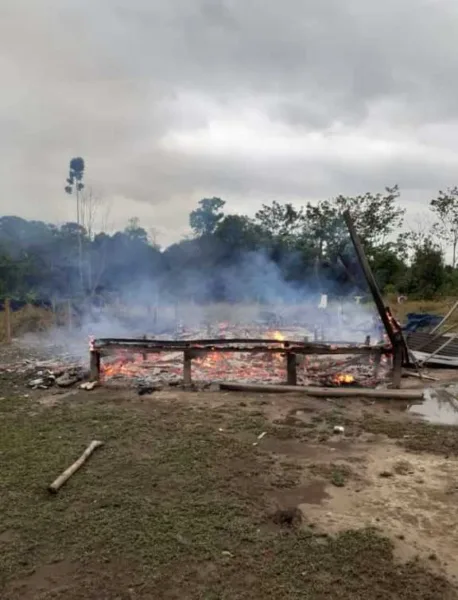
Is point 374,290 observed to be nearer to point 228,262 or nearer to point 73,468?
point 73,468

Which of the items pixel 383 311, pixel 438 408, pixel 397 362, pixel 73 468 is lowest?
pixel 438 408

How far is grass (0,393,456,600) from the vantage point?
3.22 metres

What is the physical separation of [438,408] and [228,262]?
21.7 metres

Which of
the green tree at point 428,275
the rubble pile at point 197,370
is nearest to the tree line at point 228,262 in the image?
the green tree at point 428,275

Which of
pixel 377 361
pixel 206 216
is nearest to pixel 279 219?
pixel 206 216

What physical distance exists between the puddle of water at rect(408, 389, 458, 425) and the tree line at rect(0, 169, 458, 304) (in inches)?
596

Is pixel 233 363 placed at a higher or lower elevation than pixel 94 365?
lower

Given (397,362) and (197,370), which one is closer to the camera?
(397,362)

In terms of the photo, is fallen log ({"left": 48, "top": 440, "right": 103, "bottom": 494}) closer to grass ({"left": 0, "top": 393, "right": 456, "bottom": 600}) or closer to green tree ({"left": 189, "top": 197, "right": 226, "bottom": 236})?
grass ({"left": 0, "top": 393, "right": 456, "bottom": 600})

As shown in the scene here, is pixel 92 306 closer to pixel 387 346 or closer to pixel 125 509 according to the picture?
pixel 387 346

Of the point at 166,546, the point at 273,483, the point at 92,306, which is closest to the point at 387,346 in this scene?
the point at 273,483

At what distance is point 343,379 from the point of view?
31.9ft

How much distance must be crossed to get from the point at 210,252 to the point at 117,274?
5.81 meters

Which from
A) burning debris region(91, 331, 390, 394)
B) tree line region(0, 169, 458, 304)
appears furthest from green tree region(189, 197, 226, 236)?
burning debris region(91, 331, 390, 394)
